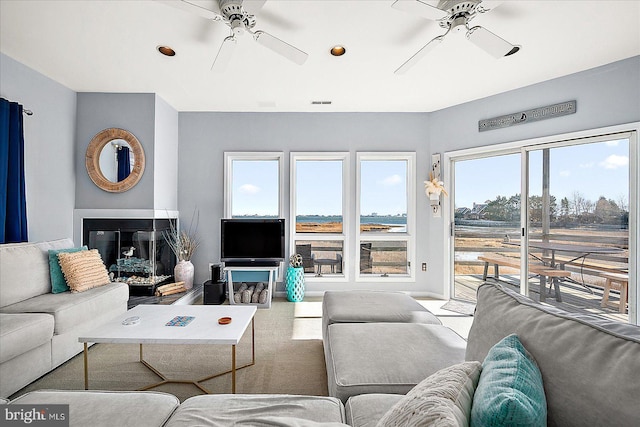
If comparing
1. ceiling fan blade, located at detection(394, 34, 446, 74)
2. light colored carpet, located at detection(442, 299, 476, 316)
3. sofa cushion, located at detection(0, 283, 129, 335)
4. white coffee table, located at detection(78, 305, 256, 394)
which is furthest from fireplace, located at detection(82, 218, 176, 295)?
light colored carpet, located at detection(442, 299, 476, 316)

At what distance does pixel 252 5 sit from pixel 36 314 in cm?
253

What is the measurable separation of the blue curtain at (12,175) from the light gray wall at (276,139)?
1.70 m

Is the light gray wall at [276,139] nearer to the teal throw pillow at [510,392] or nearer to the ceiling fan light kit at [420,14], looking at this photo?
the ceiling fan light kit at [420,14]

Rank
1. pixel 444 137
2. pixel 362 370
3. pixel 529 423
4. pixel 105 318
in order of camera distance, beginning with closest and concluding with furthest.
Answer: pixel 529 423
pixel 362 370
pixel 105 318
pixel 444 137

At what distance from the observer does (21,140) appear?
2.89 metres

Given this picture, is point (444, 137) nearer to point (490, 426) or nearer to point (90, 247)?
point (490, 426)

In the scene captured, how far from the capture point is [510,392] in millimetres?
677

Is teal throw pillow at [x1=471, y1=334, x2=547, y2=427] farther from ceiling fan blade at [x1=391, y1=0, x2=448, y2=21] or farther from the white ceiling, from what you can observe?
the white ceiling

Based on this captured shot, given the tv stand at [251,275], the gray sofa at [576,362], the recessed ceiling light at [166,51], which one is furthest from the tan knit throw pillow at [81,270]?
Result: the gray sofa at [576,362]

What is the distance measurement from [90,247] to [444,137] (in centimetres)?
477

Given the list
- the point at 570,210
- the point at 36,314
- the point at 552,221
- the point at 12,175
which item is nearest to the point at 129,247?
the point at 12,175

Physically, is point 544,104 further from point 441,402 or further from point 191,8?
point 441,402

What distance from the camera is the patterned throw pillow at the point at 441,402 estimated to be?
64 centimetres

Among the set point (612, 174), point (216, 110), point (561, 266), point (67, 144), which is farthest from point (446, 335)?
point (67, 144)
